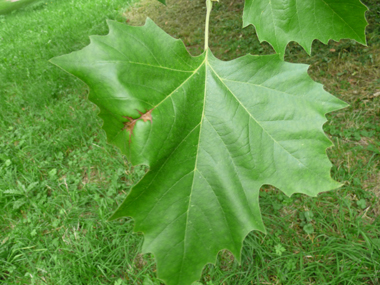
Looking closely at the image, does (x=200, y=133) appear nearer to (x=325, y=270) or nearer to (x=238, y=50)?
(x=325, y=270)

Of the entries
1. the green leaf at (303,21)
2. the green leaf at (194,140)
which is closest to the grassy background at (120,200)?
the green leaf at (194,140)


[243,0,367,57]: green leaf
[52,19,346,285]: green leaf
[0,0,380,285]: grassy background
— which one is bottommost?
[0,0,380,285]: grassy background

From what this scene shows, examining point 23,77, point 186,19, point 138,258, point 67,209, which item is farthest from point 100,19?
point 138,258

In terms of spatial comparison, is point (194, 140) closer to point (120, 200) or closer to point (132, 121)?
point (132, 121)

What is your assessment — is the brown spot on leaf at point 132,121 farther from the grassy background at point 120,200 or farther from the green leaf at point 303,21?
the grassy background at point 120,200

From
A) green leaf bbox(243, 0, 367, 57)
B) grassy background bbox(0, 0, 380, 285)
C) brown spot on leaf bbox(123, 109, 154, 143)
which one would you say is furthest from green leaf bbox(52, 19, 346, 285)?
grassy background bbox(0, 0, 380, 285)

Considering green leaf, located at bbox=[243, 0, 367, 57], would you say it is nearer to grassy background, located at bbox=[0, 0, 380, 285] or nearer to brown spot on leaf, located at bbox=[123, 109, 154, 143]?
brown spot on leaf, located at bbox=[123, 109, 154, 143]
